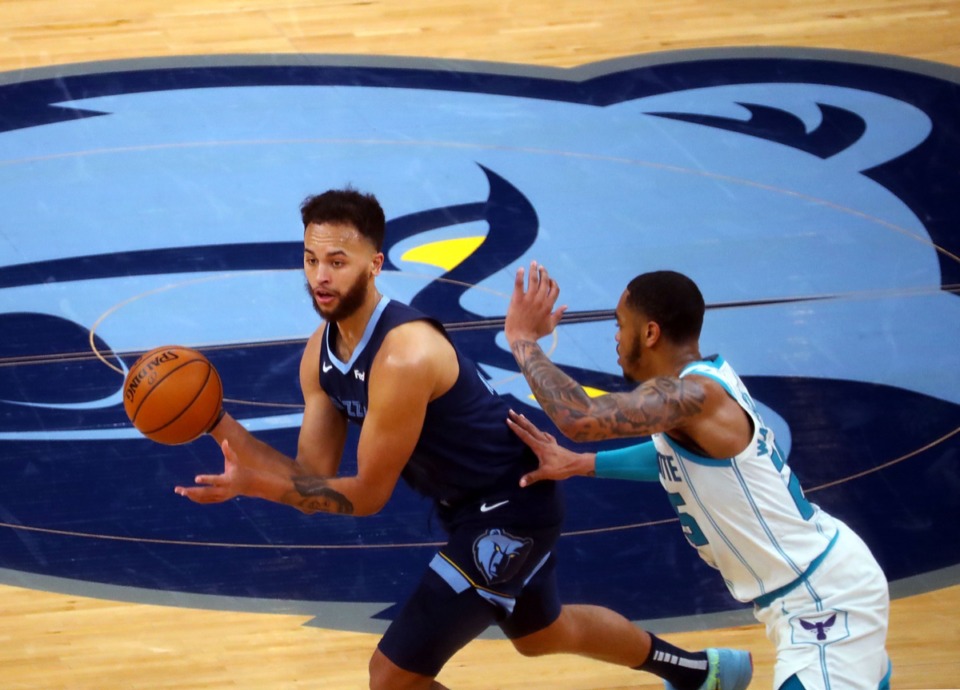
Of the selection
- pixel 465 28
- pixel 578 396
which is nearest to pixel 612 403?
pixel 578 396

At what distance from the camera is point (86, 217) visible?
290 inches

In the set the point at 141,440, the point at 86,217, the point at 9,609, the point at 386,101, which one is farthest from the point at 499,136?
the point at 9,609

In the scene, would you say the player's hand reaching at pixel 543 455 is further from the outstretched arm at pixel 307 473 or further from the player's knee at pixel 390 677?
the player's knee at pixel 390 677

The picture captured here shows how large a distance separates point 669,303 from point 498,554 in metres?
0.99

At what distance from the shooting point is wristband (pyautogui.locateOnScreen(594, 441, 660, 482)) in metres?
4.18

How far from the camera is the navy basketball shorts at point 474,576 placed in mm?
3916

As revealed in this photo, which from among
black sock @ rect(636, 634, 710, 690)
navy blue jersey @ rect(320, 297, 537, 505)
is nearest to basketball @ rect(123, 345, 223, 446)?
navy blue jersey @ rect(320, 297, 537, 505)

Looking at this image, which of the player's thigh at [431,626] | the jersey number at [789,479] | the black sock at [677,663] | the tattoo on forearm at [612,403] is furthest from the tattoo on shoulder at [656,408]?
the black sock at [677,663]

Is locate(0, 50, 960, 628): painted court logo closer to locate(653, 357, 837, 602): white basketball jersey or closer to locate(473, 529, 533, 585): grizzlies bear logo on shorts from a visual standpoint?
locate(473, 529, 533, 585): grizzlies bear logo on shorts

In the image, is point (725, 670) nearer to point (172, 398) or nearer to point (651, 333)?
point (651, 333)

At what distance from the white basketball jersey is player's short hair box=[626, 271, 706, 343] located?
12 cm

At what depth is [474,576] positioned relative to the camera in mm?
3957

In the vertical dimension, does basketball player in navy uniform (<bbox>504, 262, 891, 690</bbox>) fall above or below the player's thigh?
above

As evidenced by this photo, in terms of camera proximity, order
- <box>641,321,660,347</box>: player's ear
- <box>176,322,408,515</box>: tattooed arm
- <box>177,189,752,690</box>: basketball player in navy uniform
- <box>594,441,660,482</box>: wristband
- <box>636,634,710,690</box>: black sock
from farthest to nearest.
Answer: <box>636,634,710,690</box>: black sock
<box>594,441,660,482</box>: wristband
<box>177,189,752,690</box>: basketball player in navy uniform
<box>641,321,660,347</box>: player's ear
<box>176,322,408,515</box>: tattooed arm
